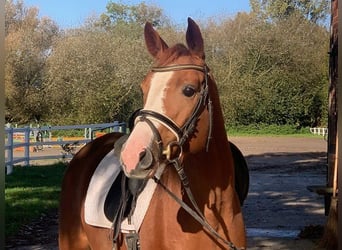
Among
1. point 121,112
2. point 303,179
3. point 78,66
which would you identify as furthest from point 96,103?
point 303,179

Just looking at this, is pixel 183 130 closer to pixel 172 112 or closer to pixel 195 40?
pixel 172 112

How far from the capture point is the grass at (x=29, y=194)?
24.6 ft

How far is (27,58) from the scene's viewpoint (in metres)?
21.1

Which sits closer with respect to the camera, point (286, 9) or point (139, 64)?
point (139, 64)

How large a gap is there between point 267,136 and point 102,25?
39.9 feet

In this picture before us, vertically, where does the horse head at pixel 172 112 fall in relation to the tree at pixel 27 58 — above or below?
below

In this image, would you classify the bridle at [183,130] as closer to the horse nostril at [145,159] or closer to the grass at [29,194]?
the horse nostril at [145,159]

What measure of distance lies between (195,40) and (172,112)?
428mm

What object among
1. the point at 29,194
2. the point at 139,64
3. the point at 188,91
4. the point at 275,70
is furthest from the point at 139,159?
the point at 275,70

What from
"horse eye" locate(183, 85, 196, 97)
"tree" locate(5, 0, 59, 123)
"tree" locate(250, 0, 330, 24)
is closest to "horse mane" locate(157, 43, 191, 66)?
"horse eye" locate(183, 85, 196, 97)

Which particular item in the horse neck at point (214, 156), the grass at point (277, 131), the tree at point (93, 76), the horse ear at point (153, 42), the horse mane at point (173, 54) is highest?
the tree at point (93, 76)

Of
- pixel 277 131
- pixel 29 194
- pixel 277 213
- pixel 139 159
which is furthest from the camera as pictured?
pixel 277 131

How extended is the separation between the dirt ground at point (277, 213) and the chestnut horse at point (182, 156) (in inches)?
137

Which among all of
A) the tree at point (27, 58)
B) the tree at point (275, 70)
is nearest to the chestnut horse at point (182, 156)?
the tree at point (27, 58)
